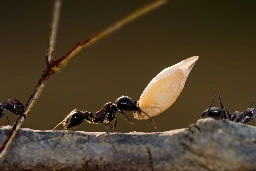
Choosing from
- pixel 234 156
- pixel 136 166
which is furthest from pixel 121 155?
pixel 234 156

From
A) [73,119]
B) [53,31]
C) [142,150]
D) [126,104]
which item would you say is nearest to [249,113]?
[126,104]

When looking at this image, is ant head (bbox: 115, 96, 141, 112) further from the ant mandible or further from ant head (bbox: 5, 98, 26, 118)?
ant head (bbox: 5, 98, 26, 118)

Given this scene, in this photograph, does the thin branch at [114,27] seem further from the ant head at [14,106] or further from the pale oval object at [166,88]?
the ant head at [14,106]

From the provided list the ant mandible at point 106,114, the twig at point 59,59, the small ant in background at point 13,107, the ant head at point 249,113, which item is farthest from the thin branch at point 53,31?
the ant head at point 249,113

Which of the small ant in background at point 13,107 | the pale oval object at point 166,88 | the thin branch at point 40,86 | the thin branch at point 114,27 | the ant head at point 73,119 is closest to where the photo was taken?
the thin branch at point 114,27

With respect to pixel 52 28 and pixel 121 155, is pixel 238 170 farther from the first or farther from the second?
pixel 52 28

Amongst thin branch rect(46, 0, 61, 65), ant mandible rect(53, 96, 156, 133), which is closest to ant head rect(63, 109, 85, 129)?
ant mandible rect(53, 96, 156, 133)

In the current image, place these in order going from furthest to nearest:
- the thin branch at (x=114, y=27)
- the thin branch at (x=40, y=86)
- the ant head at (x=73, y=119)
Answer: the ant head at (x=73, y=119)
the thin branch at (x=40, y=86)
the thin branch at (x=114, y=27)

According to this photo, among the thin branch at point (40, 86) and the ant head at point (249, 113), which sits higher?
the thin branch at point (40, 86)
